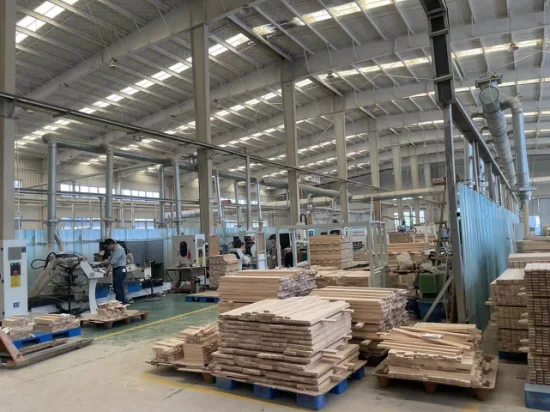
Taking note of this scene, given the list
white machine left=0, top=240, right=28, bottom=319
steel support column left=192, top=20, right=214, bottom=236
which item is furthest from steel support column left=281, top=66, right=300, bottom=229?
white machine left=0, top=240, right=28, bottom=319

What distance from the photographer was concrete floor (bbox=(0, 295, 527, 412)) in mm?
4457

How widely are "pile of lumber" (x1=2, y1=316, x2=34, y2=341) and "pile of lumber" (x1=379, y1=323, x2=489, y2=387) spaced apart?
6.05 metres

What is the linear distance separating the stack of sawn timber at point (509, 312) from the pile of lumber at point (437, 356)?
84cm

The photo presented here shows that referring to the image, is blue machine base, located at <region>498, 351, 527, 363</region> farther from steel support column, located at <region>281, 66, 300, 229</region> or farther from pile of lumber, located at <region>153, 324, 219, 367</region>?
steel support column, located at <region>281, 66, 300, 229</region>

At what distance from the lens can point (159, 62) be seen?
50.1 ft

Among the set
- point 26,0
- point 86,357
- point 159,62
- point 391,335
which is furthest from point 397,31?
point 86,357

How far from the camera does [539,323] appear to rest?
14.4 ft

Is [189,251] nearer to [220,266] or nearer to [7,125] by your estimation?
[220,266]

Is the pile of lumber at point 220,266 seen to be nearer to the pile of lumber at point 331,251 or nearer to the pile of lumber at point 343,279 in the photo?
the pile of lumber at point 331,251

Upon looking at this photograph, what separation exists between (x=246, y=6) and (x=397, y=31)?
5.75 metres

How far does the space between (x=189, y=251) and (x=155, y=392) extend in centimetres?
824

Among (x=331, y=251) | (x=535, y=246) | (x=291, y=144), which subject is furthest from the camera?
(x=291, y=144)

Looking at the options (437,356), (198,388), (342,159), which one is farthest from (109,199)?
(342,159)

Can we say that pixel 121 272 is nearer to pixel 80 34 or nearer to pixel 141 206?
pixel 80 34
